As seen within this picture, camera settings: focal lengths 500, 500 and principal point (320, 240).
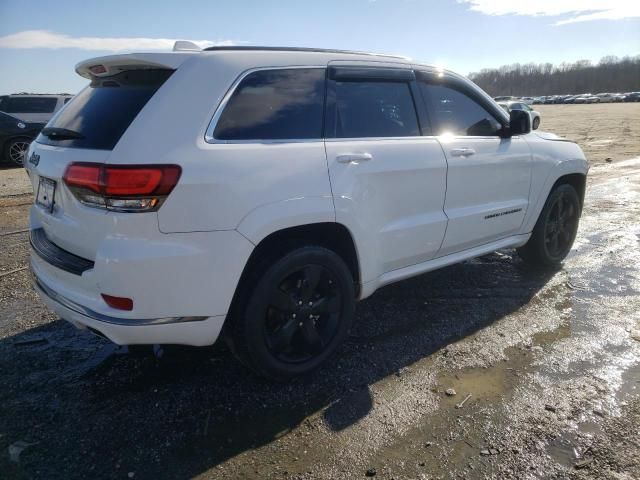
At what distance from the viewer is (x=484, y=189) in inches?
155

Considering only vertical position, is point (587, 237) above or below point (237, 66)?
below

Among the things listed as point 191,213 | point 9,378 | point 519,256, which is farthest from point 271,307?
point 519,256

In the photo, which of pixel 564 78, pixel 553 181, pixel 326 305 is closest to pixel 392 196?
pixel 326 305

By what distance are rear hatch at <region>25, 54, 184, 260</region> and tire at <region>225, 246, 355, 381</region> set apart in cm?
72

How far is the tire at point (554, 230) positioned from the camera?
4758mm

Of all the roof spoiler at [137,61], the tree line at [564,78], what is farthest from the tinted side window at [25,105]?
the tree line at [564,78]

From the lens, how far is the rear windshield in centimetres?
254

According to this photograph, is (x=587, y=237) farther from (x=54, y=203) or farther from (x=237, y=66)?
(x=54, y=203)

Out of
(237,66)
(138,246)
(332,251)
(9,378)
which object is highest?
Result: (237,66)

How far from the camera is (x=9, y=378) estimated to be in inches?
121

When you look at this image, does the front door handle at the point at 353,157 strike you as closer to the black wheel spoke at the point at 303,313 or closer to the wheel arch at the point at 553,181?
the black wheel spoke at the point at 303,313

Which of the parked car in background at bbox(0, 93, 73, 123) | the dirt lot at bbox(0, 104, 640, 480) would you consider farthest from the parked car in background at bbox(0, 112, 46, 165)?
the dirt lot at bbox(0, 104, 640, 480)

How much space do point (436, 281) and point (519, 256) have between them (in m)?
1.16

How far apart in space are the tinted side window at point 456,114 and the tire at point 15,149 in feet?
39.0
